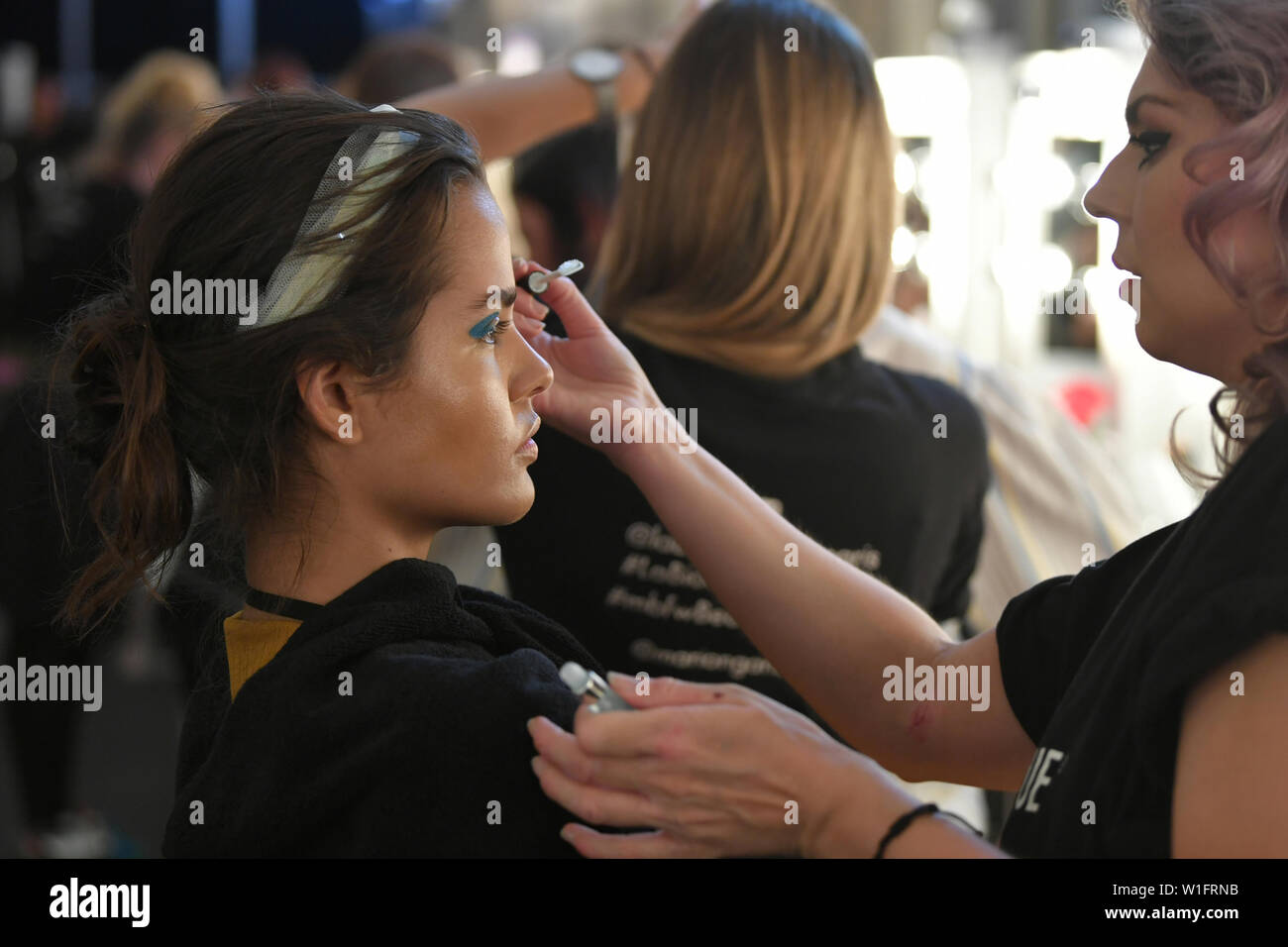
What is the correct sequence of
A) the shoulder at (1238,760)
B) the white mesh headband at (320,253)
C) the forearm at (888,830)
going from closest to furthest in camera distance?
1. the shoulder at (1238,760)
2. the forearm at (888,830)
3. the white mesh headband at (320,253)

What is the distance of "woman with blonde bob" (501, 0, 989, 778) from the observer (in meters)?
1.45

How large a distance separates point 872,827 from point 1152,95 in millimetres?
571

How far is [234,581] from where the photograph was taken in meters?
1.19

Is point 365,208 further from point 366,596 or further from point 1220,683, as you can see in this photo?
point 1220,683

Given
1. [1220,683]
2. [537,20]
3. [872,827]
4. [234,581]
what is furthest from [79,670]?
[537,20]

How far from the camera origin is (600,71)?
185 centimetres

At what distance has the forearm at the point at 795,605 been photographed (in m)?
1.23

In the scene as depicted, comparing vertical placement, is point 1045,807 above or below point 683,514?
below

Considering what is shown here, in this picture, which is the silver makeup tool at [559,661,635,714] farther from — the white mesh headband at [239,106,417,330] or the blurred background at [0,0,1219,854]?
the blurred background at [0,0,1219,854]

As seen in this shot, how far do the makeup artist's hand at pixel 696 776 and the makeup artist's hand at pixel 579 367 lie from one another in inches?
16.3

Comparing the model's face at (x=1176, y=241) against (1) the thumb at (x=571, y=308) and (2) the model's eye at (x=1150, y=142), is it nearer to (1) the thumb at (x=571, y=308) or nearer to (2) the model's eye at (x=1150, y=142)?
(2) the model's eye at (x=1150, y=142)

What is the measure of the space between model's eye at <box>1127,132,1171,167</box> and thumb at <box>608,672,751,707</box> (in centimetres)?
50

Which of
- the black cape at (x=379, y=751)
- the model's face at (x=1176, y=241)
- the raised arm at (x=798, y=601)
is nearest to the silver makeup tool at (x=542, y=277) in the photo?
the raised arm at (x=798, y=601)

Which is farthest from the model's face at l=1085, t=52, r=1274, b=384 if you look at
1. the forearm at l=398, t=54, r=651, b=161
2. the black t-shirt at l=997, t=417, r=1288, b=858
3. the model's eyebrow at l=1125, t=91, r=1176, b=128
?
the forearm at l=398, t=54, r=651, b=161
